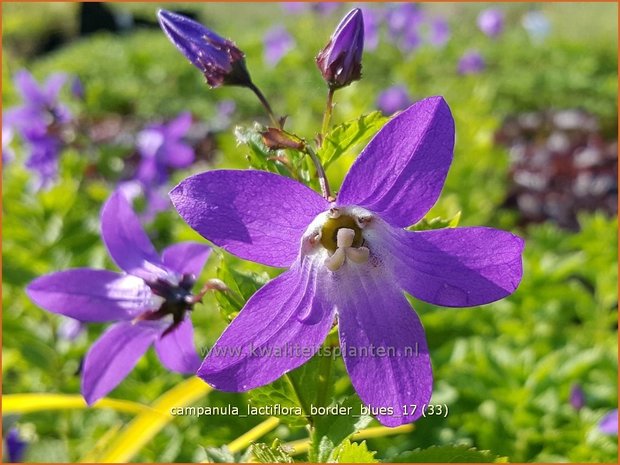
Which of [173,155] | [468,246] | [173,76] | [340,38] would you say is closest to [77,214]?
[173,155]

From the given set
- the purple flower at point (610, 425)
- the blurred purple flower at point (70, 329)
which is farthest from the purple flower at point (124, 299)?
the blurred purple flower at point (70, 329)

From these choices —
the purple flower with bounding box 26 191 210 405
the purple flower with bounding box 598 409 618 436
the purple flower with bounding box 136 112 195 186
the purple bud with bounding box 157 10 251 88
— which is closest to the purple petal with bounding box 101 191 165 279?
the purple flower with bounding box 26 191 210 405

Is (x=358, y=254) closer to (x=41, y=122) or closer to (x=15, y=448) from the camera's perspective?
(x=15, y=448)

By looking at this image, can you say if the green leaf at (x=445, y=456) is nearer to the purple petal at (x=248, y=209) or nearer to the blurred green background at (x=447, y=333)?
the blurred green background at (x=447, y=333)

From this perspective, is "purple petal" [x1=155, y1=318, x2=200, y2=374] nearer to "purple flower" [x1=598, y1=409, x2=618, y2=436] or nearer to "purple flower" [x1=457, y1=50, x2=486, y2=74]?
"purple flower" [x1=598, y1=409, x2=618, y2=436]

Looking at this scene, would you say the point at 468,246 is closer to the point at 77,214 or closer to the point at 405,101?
the point at 77,214

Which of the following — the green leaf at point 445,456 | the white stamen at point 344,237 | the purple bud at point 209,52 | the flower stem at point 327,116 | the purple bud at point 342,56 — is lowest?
the green leaf at point 445,456

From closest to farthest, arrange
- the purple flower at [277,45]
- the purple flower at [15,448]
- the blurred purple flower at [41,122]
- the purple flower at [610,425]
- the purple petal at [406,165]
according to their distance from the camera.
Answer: the purple petal at [406,165]
the purple flower at [610,425]
the purple flower at [15,448]
the blurred purple flower at [41,122]
the purple flower at [277,45]
